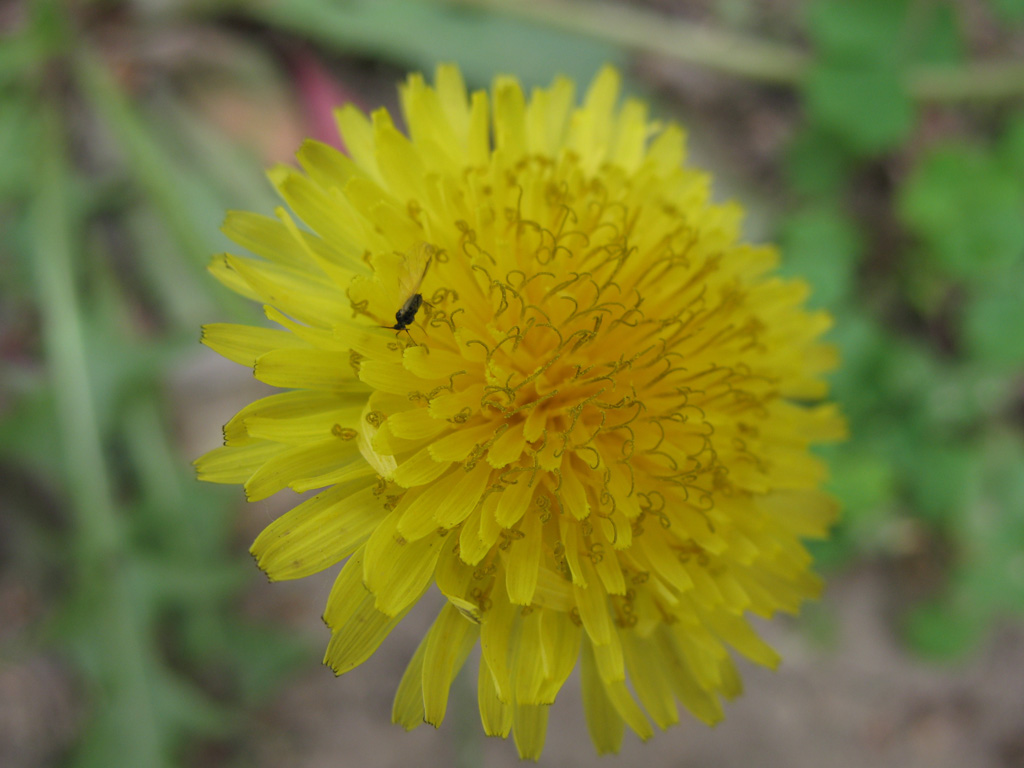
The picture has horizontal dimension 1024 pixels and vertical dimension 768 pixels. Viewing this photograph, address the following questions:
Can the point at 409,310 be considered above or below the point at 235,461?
above

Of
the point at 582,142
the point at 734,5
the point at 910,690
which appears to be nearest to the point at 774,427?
the point at 582,142

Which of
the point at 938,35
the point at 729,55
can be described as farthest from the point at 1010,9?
the point at 729,55

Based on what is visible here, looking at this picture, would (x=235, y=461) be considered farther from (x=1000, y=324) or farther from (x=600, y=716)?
(x=1000, y=324)

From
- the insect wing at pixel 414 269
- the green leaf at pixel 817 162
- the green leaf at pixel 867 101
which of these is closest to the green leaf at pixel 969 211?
the green leaf at pixel 867 101

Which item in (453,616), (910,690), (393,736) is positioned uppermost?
(453,616)

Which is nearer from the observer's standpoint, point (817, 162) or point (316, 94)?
point (316, 94)

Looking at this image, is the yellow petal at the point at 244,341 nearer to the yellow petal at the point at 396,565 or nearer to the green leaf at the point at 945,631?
the yellow petal at the point at 396,565

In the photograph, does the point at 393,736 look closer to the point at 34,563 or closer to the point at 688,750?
the point at 688,750
